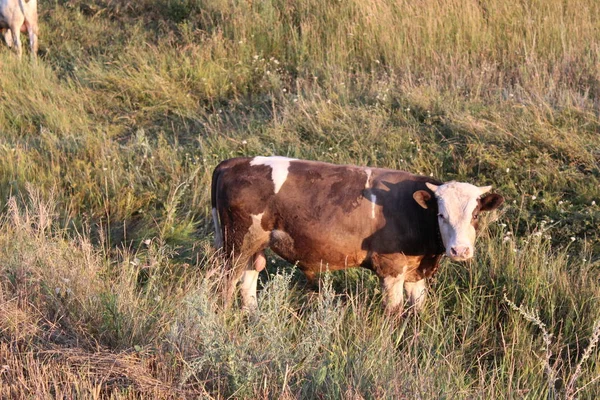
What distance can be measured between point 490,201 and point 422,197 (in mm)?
470

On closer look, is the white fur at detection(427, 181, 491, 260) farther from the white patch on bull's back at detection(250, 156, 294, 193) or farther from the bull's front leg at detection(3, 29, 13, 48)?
the bull's front leg at detection(3, 29, 13, 48)

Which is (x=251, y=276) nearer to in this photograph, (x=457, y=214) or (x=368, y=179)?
(x=368, y=179)

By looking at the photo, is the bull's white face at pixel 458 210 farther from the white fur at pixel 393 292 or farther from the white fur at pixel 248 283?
the white fur at pixel 248 283

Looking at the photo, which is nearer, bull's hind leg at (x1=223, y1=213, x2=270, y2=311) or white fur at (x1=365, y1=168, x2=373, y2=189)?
white fur at (x1=365, y1=168, x2=373, y2=189)

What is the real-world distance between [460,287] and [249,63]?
527 centimetres

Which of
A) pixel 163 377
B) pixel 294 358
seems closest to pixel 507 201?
pixel 294 358

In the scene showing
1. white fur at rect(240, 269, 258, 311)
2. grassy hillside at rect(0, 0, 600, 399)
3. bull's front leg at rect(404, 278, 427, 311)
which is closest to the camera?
grassy hillside at rect(0, 0, 600, 399)

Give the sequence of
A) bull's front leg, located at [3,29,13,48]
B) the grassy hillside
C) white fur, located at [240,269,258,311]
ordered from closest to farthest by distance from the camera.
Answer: the grassy hillside < white fur, located at [240,269,258,311] < bull's front leg, located at [3,29,13,48]

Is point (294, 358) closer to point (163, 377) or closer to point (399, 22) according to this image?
point (163, 377)

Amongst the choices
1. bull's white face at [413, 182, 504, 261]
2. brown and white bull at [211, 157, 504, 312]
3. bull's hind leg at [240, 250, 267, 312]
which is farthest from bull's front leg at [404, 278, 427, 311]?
bull's hind leg at [240, 250, 267, 312]

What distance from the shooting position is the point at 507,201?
21.3 ft

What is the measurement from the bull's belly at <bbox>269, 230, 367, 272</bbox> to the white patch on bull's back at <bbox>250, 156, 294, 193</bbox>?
352mm

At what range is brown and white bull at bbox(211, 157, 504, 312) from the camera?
17.0 ft

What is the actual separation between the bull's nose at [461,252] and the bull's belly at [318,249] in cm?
71
